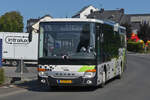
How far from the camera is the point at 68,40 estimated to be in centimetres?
1504

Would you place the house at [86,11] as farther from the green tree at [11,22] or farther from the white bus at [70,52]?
the white bus at [70,52]

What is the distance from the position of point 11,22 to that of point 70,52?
77.1 metres

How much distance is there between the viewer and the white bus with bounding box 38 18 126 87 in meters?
14.8

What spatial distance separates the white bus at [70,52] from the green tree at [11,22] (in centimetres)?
7218

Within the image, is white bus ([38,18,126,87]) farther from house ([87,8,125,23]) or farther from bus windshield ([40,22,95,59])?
house ([87,8,125,23])

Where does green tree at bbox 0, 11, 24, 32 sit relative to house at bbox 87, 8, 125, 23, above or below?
below

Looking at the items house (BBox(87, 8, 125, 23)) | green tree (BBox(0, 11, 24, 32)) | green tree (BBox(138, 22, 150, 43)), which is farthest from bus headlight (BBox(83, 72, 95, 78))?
house (BBox(87, 8, 125, 23))

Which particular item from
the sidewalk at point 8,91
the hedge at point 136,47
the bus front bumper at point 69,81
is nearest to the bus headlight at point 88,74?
the bus front bumper at point 69,81

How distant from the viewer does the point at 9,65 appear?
37.8 meters

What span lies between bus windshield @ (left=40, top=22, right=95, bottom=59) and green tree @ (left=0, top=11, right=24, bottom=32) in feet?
237

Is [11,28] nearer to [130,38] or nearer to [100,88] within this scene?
[130,38]

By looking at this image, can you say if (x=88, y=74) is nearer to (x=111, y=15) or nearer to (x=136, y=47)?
(x=136, y=47)

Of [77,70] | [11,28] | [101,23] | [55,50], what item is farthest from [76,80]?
[11,28]

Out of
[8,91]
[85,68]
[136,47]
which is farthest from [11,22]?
[85,68]
